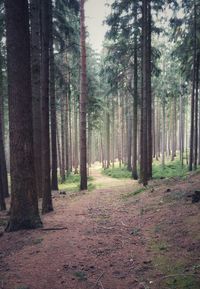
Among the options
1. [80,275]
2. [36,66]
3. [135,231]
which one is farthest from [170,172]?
[80,275]

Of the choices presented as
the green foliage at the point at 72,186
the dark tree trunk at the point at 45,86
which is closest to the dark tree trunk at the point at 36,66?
the dark tree trunk at the point at 45,86

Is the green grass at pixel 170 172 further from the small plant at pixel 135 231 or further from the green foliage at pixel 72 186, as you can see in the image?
the small plant at pixel 135 231

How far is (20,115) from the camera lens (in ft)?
29.0

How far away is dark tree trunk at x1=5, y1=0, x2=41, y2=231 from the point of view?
8.77m

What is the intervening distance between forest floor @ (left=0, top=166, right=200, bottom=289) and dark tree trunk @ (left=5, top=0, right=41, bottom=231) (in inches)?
31.5

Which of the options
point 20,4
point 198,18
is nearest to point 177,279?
point 20,4

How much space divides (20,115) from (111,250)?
431 centimetres

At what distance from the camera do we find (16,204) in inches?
351

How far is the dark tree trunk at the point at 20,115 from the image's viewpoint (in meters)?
8.77

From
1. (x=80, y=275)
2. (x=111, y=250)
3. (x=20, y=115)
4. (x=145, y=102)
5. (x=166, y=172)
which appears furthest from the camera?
(x=166, y=172)

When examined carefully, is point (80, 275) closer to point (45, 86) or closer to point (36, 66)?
point (45, 86)

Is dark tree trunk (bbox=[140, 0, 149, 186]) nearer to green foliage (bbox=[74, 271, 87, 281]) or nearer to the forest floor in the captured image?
the forest floor

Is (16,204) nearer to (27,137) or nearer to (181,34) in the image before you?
(27,137)

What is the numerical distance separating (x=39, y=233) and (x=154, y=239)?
310 centimetres
